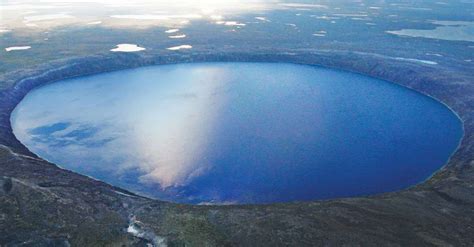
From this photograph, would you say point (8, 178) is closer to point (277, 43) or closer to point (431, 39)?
point (277, 43)

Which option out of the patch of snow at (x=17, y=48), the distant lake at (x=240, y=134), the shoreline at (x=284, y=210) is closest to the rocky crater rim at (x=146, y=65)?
the distant lake at (x=240, y=134)

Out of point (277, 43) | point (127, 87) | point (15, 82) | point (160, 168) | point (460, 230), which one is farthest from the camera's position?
point (277, 43)

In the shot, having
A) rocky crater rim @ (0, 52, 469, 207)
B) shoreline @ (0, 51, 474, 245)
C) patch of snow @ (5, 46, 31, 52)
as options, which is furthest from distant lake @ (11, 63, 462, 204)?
patch of snow @ (5, 46, 31, 52)

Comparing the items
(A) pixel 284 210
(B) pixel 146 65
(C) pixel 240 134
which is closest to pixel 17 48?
(B) pixel 146 65

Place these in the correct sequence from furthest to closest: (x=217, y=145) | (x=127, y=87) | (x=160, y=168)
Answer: (x=127, y=87)
(x=217, y=145)
(x=160, y=168)

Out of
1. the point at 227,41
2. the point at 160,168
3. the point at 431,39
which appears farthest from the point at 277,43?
the point at 160,168

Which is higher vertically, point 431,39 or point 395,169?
point 431,39

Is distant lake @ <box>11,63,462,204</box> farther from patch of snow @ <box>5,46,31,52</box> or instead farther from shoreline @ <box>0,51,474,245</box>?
patch of snow @ <box>5,46,31,52</box>
